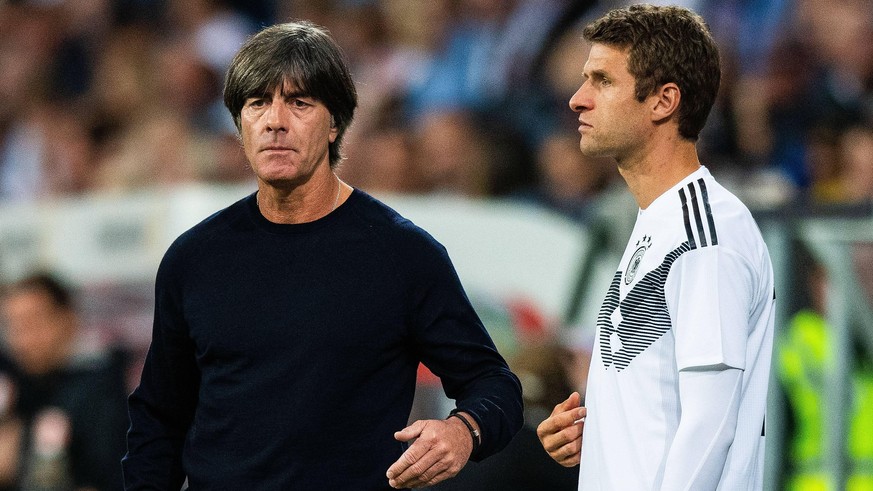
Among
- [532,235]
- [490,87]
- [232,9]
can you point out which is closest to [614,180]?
[532,235]

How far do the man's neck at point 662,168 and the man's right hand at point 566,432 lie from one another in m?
0.41

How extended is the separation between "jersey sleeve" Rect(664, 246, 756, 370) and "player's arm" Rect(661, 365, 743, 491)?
3cm

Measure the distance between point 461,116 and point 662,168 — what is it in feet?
19.2

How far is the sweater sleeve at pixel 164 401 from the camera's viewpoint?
276cm

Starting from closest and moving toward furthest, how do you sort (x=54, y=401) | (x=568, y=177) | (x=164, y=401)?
1. (x=164, y=401)
2. (x=54, y=401)
3. (x=568, y=177)

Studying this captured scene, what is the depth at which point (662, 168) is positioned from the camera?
8.38 ft

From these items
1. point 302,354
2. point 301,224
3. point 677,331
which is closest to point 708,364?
point 677,331

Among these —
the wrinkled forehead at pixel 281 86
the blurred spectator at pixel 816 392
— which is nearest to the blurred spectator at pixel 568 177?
the blurred spectator at pixel 816 392

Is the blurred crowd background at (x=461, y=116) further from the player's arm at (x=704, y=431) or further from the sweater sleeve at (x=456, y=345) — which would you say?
the player's arm at (x=704, y=431)

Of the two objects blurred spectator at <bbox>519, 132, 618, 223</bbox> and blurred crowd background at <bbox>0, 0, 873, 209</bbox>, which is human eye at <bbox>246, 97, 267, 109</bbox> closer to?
blurred crowd background at <bbox>0, 0, 873, 209</bbox>

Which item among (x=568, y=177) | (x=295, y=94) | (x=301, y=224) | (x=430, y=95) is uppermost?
(x=430, y=95)

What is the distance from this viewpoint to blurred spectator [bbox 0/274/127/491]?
6.15 m

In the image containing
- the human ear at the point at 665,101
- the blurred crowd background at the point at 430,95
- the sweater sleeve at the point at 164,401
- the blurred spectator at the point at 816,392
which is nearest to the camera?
the human ear at the point at 665,101

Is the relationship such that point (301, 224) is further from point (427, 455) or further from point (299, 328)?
point (427, 455)
